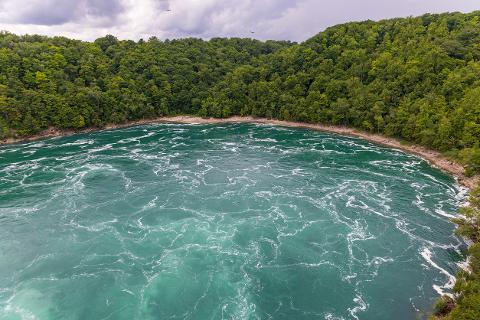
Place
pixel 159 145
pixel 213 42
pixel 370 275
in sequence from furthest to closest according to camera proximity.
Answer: pixel 213 42 < pixel 159 145 < pixel 370 275

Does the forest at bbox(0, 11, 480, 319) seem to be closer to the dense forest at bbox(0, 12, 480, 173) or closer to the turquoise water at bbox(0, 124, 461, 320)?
the dense forest at bbox(0, 12, 480, 173)

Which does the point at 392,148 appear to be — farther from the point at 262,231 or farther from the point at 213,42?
the point at 213,42

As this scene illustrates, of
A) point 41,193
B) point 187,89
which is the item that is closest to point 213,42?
point 187,89

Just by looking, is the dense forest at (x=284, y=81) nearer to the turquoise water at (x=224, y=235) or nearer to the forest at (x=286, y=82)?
the forest at (x=286, y=82)

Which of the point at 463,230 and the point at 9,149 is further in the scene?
the point at 9,149

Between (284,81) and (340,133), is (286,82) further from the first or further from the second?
(340,133)

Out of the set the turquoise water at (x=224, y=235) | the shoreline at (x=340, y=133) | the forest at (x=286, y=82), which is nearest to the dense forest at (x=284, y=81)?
the forest at (x=286, y=82)
